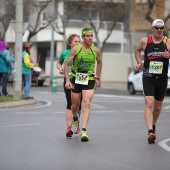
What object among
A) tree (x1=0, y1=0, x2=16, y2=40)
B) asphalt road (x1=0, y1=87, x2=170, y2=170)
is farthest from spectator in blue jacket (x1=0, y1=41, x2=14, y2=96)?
tree (x1=0, y1=0, x2=16, y2=40)

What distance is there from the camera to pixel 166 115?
660 inches

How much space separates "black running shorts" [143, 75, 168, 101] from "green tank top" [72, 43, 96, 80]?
922 millimetres

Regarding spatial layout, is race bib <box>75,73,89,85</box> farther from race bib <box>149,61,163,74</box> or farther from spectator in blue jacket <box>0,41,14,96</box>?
spectator in blue jacket <box>0,41,14,96</box>

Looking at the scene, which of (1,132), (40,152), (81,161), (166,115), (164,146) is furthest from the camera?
(166,115)

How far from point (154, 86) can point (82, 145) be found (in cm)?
162

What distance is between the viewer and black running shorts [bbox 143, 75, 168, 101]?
35.7ft

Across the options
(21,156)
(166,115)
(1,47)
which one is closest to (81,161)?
(21,156)

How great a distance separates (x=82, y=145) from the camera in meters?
10.3

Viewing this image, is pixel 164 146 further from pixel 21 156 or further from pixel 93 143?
A: pixel 21 156

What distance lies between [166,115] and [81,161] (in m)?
8.39

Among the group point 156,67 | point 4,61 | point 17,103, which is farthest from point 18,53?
point 156,67

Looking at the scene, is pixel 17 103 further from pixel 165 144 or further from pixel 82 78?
A: pixel 165 144

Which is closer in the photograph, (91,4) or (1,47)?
(1,47)

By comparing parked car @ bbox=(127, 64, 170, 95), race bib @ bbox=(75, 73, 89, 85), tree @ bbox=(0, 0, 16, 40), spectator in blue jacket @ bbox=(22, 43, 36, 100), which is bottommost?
parked car @ bbox=(127, 64, 170, 95)
